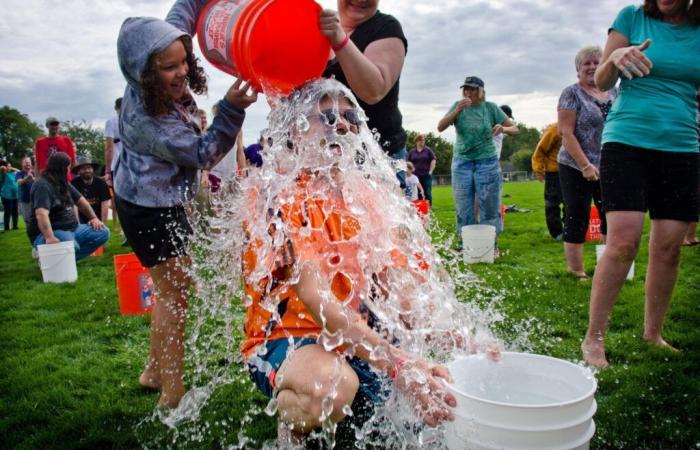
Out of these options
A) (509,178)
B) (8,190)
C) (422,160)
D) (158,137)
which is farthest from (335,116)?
(509,178)

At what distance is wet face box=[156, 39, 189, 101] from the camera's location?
7.57 feet

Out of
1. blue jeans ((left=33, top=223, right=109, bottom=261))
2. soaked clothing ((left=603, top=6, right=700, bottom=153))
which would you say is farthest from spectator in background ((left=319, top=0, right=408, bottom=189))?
blue jeans ((left=33, top=223, right=109, bottom=261))

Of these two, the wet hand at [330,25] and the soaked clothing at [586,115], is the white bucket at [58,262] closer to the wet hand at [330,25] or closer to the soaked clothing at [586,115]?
the wet hand at [330,25]

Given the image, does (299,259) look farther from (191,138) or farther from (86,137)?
(86,137)

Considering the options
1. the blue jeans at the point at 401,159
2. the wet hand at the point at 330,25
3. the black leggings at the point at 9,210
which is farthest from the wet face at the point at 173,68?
the black leggings at the point at 9,210

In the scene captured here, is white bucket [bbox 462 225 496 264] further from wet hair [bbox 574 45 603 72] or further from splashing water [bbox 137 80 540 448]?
splashing water [bbox 137 80 540 448]

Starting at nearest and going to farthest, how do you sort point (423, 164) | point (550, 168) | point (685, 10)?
point (685, 10), point (550, 168), point (423, 164)

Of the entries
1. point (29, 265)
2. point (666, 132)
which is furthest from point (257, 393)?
point (29, 265)

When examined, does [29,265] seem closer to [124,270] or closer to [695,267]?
[124,270]

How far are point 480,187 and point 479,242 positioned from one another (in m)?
0.70

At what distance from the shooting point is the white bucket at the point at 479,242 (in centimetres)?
583

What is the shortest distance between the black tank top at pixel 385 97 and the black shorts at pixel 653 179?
114 centimetres

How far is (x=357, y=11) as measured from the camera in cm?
248

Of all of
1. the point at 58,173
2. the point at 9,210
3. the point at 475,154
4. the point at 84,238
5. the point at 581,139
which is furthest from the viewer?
the point at 9,210
